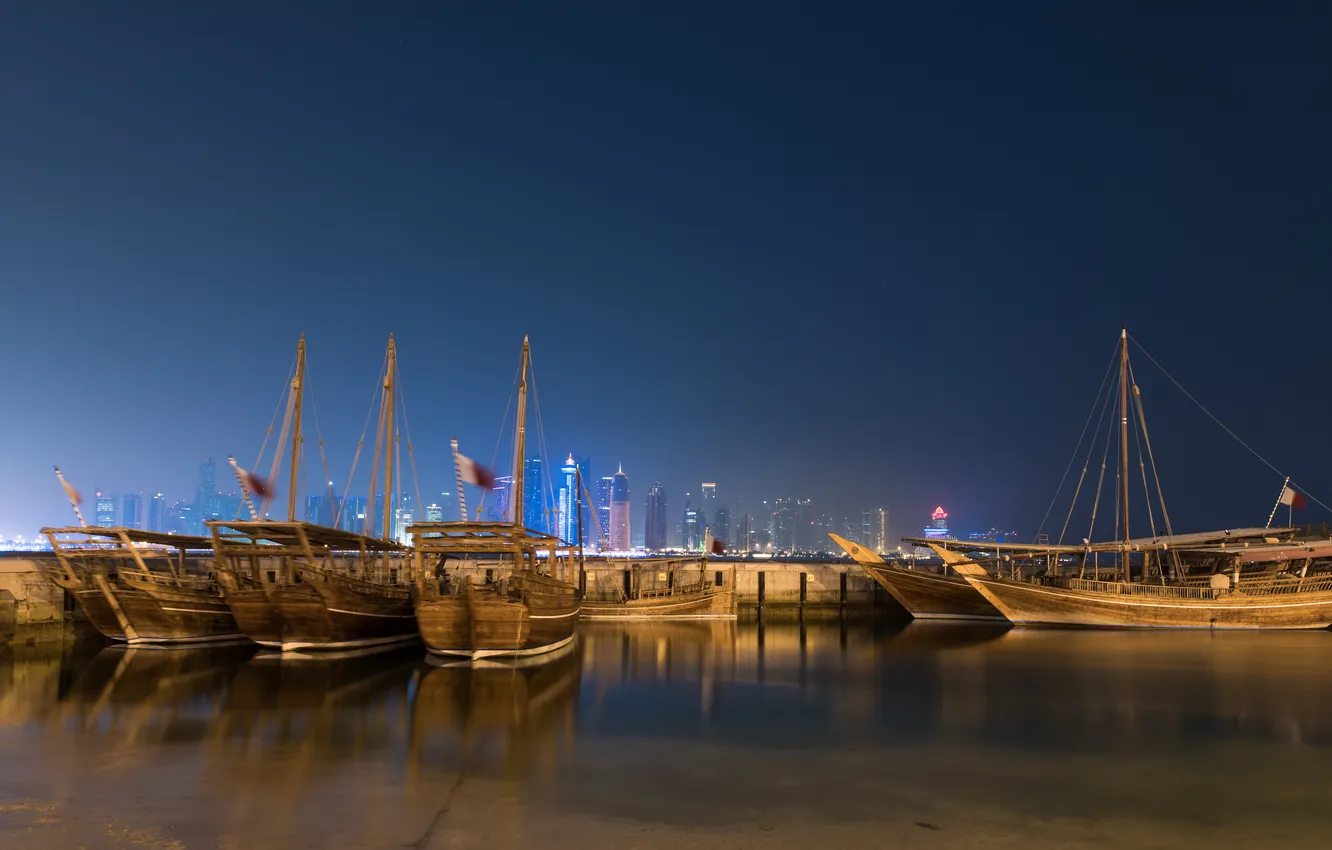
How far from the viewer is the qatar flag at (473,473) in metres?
27.4

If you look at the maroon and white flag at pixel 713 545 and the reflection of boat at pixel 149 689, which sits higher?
the maroon and white flag at pixel 713 545

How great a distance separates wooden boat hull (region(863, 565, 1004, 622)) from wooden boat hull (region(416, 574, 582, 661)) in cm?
2231

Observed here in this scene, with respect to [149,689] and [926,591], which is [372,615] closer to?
[149,689]

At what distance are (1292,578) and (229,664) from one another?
42.6 meters

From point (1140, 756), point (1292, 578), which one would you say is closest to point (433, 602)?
point (1140, 756)

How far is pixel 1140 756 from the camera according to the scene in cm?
1463

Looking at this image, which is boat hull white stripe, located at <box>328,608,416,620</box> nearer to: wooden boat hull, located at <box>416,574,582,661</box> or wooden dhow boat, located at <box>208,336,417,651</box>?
wooden dhow boat, located at <box>208,336,417,651</box>

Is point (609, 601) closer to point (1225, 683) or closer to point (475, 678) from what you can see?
point (475, 678)

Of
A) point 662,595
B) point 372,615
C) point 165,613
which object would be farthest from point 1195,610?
point 165,613

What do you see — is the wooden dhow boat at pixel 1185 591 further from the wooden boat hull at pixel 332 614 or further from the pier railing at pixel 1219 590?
the wooden boat hull at pixel 332 614

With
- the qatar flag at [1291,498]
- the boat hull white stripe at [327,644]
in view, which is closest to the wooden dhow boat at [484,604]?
the boat hull white stripe at [327,644]

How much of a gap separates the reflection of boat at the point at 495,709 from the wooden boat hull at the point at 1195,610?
24.5 meters

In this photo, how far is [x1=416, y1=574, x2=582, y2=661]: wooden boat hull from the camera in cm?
2389

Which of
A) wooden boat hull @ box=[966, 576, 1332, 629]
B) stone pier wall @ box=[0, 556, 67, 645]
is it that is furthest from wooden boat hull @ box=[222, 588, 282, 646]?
wooden boat hull @ box=[966, 576, 1332, 629]
